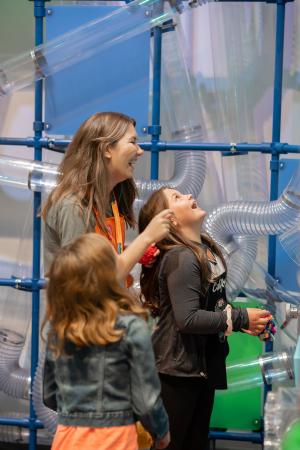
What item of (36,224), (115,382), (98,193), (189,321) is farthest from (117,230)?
(36,224)

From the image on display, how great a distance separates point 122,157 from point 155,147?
78cm

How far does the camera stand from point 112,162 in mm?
2529

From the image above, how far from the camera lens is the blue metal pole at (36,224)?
3.36m

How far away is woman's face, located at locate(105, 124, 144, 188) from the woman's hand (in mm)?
567

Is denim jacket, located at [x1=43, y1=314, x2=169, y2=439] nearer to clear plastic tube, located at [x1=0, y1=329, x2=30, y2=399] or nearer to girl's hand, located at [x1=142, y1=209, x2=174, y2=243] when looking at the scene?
girl's hand, located at [x1=142, y1=209, x2=174, y2=243]

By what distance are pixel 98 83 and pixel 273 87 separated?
720 millimetres

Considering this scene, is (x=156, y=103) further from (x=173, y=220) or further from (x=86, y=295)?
(x=86, y=295)

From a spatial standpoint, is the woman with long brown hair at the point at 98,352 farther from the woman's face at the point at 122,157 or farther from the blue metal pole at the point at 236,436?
the blue metal pole at the point at 236,436

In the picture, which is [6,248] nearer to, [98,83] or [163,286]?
[98,83]

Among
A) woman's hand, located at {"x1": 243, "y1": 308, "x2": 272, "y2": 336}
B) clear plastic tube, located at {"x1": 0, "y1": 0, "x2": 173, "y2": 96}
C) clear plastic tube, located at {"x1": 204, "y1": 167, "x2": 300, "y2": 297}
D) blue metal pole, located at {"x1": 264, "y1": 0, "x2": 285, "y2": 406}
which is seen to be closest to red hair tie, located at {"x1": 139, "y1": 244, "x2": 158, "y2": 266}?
woman's hand, located at {"x1": 243, "y1": 308, "x2": 272, "y2": 336}

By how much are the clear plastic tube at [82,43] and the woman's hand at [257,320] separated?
1.23 meters

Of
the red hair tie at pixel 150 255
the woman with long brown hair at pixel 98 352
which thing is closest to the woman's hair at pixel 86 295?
the woman with long brown hair at pixel 98 352

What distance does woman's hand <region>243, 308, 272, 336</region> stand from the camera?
2.59 metres

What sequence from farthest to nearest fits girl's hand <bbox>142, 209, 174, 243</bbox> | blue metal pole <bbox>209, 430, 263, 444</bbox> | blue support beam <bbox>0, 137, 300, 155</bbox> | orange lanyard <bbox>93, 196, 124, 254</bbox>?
blue metal pole <bbox>209, 430, 263, 444</bbox> < blue support beam <bbox>0, 137, 300, 155</bbox> < orange lanyard <bbox>93, 196, 124, 254</bbox> < girl's hand <bbox>142, 209, 174, 243</bbox>
